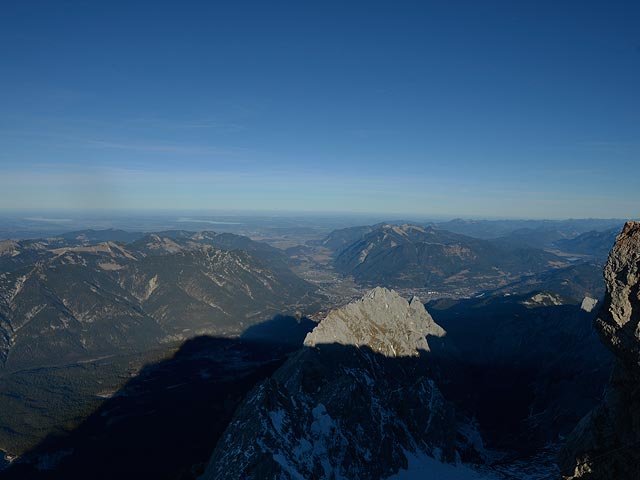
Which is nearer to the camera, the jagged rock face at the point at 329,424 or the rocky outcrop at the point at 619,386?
the rocky outcrop at the point at 619,386

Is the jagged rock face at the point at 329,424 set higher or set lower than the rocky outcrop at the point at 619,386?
lower

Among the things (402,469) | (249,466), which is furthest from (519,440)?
(249,466)

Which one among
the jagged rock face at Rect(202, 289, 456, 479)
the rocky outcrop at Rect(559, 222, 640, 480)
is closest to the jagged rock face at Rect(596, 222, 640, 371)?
the rocky outcrop at Rect(559, 222, 640, 480)

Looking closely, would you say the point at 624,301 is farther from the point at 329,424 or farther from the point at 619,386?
the point at 329,424

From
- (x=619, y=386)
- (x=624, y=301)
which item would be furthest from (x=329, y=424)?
(x=624, y=301)

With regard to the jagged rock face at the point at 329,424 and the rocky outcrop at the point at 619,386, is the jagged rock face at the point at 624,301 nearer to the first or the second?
the rocky outcrop at the point at 619,386

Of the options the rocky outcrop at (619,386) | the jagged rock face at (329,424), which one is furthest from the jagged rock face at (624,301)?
the jagged rock face at (329,424)
